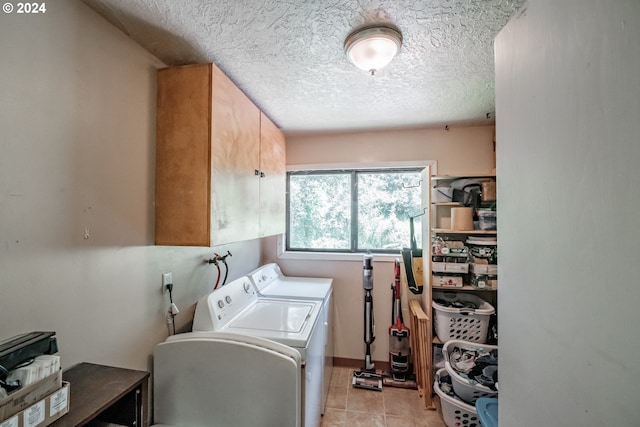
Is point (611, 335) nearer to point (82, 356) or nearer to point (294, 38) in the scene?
point (294, 38)

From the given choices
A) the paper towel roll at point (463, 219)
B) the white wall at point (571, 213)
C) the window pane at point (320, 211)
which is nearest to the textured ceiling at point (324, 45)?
the white wall at point (571, 213)

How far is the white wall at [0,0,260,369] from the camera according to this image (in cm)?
86

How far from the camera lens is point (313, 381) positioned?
1593mm

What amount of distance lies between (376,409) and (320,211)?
191cm

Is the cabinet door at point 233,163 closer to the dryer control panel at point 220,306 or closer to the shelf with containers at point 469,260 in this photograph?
the dryer control panel at point 220,306

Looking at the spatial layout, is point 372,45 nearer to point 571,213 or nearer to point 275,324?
point 571,213

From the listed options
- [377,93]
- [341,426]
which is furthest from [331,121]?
[341,426]

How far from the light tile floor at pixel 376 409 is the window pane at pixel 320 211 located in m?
1.37

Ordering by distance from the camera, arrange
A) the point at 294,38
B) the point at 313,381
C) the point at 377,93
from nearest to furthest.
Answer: the point at 294,38 < the point at 313,381 < the point at 377,93

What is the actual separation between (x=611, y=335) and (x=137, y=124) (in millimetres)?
1789

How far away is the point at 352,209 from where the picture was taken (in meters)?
2.88

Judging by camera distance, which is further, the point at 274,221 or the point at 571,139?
the point at 274,221

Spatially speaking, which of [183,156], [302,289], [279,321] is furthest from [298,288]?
[183,156]

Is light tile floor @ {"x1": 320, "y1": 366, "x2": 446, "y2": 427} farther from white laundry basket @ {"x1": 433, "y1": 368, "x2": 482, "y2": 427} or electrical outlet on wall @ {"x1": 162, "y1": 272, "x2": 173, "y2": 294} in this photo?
electrical outlet on wall @ {"x1": 162, "y1": 272, "x2": 173, "y2": 294}
